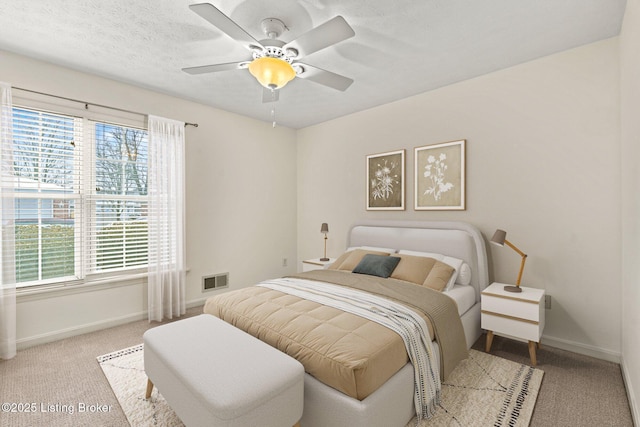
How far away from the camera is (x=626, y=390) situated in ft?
7.00

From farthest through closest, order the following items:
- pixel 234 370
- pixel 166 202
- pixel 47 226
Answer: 1. pixel 166 202
2. pixel 47 226
3. pixel 234 370

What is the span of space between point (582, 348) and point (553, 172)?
1.58 m

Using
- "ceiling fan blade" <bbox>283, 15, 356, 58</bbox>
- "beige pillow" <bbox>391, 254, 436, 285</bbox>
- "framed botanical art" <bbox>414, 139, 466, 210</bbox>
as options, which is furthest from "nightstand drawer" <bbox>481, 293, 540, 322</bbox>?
"ceiling fan blade" <bbox>283, 15, 356, 58</bbox>

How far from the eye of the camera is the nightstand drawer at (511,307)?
2.46 meters

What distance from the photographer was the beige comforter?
5.24ft

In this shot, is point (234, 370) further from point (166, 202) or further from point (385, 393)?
point (166, 202)

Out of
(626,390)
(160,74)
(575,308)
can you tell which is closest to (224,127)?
(160,74)

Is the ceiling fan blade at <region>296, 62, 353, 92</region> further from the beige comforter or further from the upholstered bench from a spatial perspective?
the upholstered bench

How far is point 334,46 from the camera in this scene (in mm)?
2584

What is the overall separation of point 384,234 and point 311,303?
181 centimetres

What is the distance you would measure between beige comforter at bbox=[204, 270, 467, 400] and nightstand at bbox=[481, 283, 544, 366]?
42cm

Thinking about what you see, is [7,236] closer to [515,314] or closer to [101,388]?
[101,388]

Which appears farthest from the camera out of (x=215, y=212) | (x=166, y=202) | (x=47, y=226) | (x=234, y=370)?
(x=215, y=212)

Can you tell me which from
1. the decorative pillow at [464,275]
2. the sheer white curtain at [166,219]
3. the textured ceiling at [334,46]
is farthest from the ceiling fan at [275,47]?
the decorative pillow at [464,275]
